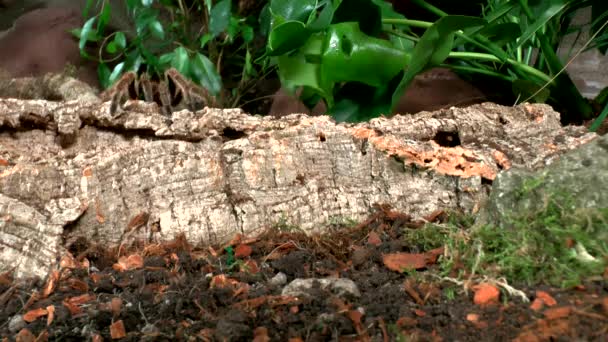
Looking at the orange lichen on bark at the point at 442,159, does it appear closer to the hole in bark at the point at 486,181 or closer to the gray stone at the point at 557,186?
the hole in bark at the point at 486,181

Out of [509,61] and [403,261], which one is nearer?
[403,261]

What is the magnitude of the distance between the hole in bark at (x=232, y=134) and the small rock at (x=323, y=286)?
0.58 m

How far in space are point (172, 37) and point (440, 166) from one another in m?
2.38

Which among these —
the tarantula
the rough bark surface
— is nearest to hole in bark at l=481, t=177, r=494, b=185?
the rough bark surface

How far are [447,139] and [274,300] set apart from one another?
86cm

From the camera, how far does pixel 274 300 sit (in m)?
1.09

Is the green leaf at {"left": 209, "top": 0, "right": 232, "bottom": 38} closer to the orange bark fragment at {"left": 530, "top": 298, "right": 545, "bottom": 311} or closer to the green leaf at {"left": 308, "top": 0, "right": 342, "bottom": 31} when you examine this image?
the green leaf at {"left": 308, "top": 0, "right": 342, "bottom": 31}

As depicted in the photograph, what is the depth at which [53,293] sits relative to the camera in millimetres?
1261

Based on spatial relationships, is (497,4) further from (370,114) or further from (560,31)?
(370,114)

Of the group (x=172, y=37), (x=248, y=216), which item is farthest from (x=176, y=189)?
(x=172, y=37)

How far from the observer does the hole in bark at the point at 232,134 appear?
64.2 inches

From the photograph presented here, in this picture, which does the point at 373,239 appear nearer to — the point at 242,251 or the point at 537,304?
the point at 242,251

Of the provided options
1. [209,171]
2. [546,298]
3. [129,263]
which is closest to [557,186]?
[546,298]

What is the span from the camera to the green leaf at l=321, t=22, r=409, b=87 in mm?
2002
